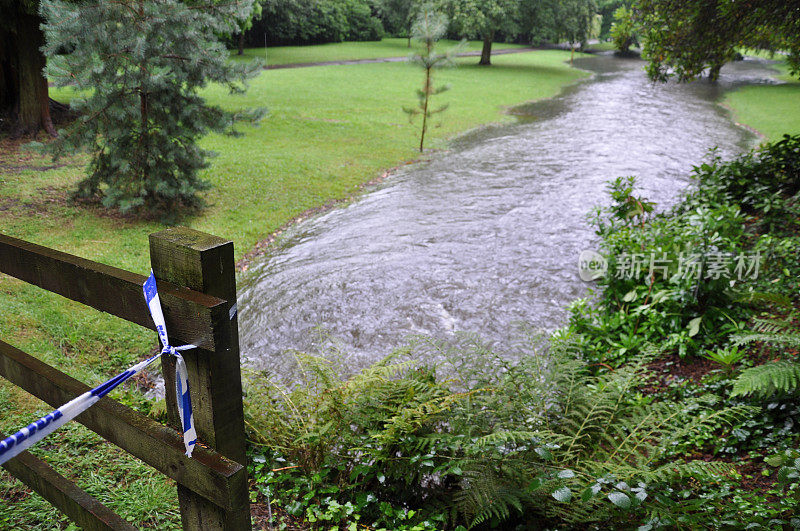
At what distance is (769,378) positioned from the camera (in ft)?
11.6

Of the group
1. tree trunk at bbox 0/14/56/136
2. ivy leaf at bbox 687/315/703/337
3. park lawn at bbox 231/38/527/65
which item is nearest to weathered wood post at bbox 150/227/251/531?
ivy leaf at bbox 687/315/703/337

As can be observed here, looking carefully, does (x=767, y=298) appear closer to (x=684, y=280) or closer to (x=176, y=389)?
(x=684, y=280)

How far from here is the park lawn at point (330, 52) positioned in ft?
119

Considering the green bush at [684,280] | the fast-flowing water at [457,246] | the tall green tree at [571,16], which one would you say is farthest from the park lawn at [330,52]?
the green bush at [684,280]

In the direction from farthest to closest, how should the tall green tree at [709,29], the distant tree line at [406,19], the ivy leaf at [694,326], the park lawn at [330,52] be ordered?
1. the park lawn at [330,52]
2. the distant tree line at [406,19]
3. the tall green tree at [709,29]
4. the ivy leaf at [694,326]

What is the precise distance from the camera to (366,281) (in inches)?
287

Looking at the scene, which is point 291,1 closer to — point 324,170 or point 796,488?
point 324,170

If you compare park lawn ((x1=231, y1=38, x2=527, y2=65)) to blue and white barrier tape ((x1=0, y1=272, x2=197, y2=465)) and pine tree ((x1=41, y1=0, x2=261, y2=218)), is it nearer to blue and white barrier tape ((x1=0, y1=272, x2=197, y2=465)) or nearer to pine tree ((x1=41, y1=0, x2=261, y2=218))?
pine tree ((x1=41, y1=0, x2=261, y2=218))

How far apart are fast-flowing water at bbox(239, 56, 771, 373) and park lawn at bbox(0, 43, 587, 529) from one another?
1.02 m

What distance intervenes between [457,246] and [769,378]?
5.31 m

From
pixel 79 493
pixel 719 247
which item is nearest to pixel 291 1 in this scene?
pixel 719 247

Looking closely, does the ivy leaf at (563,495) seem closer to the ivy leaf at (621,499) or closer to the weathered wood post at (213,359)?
the ivy leaf at (621,499)

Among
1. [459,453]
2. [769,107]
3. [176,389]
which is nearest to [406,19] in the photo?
[769,107]

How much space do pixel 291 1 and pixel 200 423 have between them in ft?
115
